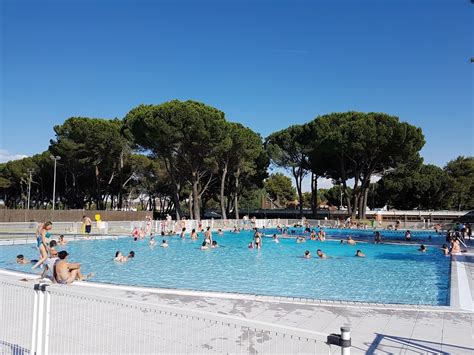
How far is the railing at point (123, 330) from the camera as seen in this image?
337cm

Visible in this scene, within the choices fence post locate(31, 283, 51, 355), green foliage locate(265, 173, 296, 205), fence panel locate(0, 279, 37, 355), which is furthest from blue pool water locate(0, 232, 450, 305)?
green foliage locate(265, 173, 296, 205)

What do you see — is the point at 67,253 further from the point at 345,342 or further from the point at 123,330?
the point at 345,342

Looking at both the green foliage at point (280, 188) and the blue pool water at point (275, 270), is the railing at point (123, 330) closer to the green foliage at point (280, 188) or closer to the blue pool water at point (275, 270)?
the blue pool water at point (275, 270)

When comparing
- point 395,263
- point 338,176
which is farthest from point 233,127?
point 395,263

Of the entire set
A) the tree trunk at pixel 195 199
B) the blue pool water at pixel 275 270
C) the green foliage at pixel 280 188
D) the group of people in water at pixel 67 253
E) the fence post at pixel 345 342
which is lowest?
the blue pool water at pixel 275 270

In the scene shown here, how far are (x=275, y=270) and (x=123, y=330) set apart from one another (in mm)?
11160

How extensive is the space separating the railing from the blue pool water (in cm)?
663

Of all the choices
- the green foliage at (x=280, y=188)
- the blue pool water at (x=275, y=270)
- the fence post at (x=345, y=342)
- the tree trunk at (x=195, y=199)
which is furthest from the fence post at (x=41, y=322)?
the green foliage at (x=280, y=188)

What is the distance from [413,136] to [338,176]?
11.2m

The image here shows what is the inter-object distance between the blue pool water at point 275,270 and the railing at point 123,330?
6631mm

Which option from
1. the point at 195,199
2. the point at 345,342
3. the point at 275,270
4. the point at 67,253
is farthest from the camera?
the point at 195,199

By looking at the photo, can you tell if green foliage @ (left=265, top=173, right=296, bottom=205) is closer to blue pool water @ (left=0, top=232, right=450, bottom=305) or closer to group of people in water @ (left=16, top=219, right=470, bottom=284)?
group of people in water @ (left=16, top=219, right=470, bottom=284)

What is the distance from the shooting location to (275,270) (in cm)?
1554

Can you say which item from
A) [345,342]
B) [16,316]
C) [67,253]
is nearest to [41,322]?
[16,316]
